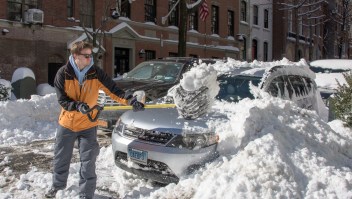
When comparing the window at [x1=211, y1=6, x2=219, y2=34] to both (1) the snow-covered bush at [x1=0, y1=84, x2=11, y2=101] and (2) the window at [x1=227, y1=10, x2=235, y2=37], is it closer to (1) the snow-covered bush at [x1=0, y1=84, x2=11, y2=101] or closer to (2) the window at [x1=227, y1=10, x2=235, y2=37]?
(2) the window at [x1=227, y1=10, x2=235, y2=37]

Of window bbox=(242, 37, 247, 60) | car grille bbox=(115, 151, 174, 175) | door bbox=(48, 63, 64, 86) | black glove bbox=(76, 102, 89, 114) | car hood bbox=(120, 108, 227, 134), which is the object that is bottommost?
car grille bbox=(115, 151, 174, 175)

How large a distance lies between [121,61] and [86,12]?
3312 mm

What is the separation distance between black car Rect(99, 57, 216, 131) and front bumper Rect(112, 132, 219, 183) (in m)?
3.16

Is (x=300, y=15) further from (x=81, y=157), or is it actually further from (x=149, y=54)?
(x=81, y=157)

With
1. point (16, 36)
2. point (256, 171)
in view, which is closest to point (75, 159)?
point (256, 171)

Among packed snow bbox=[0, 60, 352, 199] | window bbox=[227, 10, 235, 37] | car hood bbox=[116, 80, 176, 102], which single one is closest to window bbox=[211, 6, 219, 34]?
window bbox=[227, 10, 235, 37]

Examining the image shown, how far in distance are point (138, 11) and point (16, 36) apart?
7520mm

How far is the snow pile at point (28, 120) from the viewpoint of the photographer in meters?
9.36

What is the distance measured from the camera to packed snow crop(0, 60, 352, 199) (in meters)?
4.68

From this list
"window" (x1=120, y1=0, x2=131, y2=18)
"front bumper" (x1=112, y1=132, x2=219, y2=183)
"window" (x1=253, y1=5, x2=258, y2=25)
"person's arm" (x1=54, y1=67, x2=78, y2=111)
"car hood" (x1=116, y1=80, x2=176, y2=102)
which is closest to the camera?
"person's arm" (x1=54, y1=67, x2=78, y2=111)

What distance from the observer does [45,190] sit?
18.2 ft

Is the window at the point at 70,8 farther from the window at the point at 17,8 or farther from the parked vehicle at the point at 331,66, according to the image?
the parked vehicle at the point at 331,66

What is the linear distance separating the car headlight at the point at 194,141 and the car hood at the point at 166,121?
56mm

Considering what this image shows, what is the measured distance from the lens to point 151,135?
5293 millimetres
